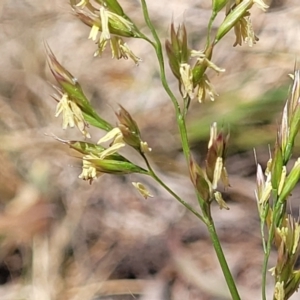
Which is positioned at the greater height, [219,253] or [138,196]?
[219,253]

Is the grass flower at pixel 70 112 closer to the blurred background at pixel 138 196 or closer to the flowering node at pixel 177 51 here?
the flowering node at pixel 177 51

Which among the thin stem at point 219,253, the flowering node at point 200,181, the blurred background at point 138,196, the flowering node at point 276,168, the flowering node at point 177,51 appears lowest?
the blurred background at point 138,196

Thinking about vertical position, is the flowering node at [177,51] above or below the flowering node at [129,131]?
above

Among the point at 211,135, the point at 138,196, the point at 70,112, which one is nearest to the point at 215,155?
the point at 211,135

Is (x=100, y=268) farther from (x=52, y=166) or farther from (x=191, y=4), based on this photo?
(x=191, y=4)

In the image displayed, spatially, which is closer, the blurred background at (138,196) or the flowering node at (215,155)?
the flowering node at (215,155)

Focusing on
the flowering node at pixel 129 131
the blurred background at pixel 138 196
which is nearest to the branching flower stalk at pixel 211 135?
the flowering node at pixel 129 131

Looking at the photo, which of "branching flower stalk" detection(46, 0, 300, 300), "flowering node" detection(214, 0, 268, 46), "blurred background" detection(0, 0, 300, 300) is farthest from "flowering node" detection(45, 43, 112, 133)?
"blurred background" detection(0, 0, 300, 300)

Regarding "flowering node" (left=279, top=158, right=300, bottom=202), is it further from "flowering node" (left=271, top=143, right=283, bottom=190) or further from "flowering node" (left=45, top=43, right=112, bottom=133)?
"flowering node" (left=45, top=43, right=112, bottom=133)

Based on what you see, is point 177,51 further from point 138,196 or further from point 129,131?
point 138,196

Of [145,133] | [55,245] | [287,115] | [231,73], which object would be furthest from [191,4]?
[287,115]
